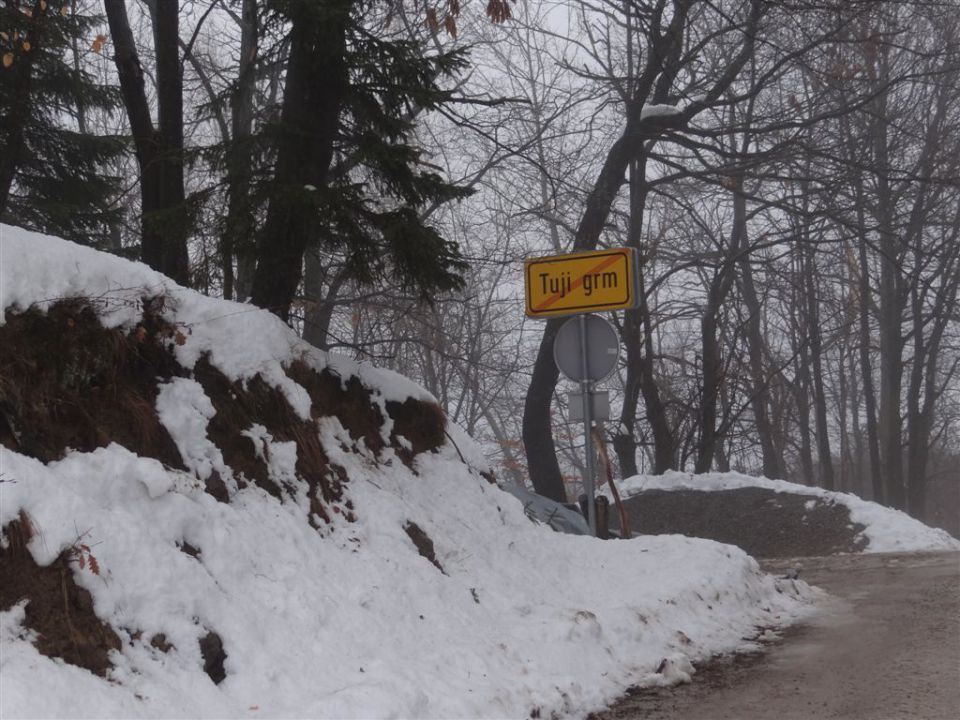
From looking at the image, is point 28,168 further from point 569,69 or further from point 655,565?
point 655,565

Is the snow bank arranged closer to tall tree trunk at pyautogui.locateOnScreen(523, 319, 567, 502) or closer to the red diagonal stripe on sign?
tall tree trunk at pyautogui.locateOnScreen(523, 319, 567, 502)

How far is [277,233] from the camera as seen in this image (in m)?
7.33

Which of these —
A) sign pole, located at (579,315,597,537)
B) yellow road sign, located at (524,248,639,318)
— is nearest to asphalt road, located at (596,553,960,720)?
sign pole, located at (579,315,597,537)

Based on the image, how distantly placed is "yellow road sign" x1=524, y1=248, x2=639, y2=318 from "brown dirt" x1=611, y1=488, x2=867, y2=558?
7.84m

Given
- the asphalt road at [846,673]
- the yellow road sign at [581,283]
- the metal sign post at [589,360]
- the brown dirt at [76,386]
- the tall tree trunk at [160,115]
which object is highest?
the tall tree trunk at [160,115]

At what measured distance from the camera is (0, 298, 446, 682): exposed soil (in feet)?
12.6

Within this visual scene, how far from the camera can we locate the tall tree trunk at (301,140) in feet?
23.5

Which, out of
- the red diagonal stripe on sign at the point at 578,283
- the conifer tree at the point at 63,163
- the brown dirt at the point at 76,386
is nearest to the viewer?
the brown dirt at the point at 76,386

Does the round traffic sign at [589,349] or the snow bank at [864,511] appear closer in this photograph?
the round traffic sign at [589,349]

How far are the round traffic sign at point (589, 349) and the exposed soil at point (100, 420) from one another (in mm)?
2584

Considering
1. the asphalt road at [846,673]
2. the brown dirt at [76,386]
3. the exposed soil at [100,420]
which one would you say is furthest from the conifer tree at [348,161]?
the asphalt road at [846,673]

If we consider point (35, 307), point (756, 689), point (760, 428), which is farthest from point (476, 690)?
point (760, 428)

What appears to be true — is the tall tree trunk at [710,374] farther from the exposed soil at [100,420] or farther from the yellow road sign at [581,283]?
the exposed soil at [100,420]

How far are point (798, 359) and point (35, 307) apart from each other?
32082mm
